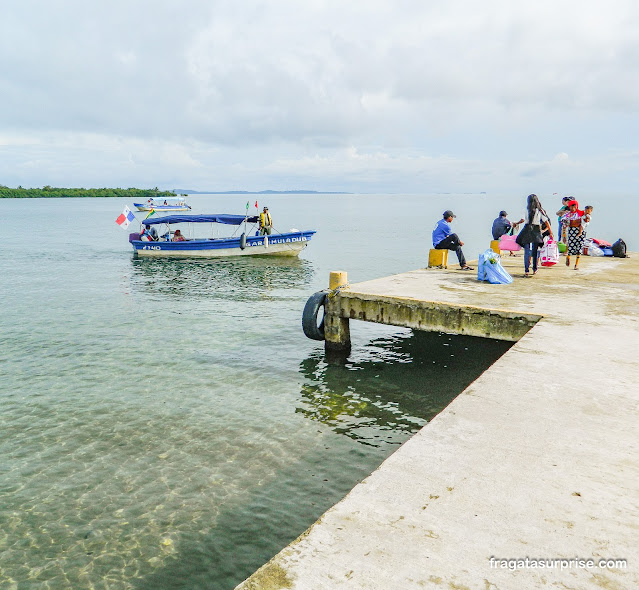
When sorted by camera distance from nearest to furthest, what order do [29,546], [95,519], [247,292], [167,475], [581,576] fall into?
[581,576] → [29,546] → [95,519] → [167,475] → [247,292]

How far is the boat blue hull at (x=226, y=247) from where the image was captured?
100 feet

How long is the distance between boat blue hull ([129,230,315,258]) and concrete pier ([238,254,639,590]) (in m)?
25.6

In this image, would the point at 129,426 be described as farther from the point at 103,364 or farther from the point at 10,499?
the point at 103,364

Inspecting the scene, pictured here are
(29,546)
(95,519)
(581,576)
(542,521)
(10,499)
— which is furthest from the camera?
(10,499)

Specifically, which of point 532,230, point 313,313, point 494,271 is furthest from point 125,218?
point 532,230

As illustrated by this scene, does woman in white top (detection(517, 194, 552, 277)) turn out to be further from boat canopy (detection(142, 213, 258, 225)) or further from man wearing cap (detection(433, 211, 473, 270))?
boat canopy (detection(142, 213, 258, 225))

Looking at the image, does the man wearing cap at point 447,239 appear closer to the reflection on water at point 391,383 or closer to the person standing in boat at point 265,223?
the reflection on water at point 391,383

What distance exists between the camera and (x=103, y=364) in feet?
35.5

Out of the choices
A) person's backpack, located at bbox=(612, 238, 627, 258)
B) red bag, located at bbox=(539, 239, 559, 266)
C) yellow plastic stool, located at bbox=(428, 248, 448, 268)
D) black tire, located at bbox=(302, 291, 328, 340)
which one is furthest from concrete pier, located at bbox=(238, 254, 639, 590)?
person's backpack, located at bbox=(612, 238, 627, 258)

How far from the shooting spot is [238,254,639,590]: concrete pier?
8.37 ft

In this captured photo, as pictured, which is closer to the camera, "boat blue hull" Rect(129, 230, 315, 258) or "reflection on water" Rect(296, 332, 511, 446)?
"reflection on water" Rect(296, 332, 511, 446)

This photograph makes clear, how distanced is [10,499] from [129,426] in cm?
203

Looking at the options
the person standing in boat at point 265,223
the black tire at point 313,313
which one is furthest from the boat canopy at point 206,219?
the black tire at point 313,313

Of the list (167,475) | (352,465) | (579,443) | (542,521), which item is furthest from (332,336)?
(542,521)
